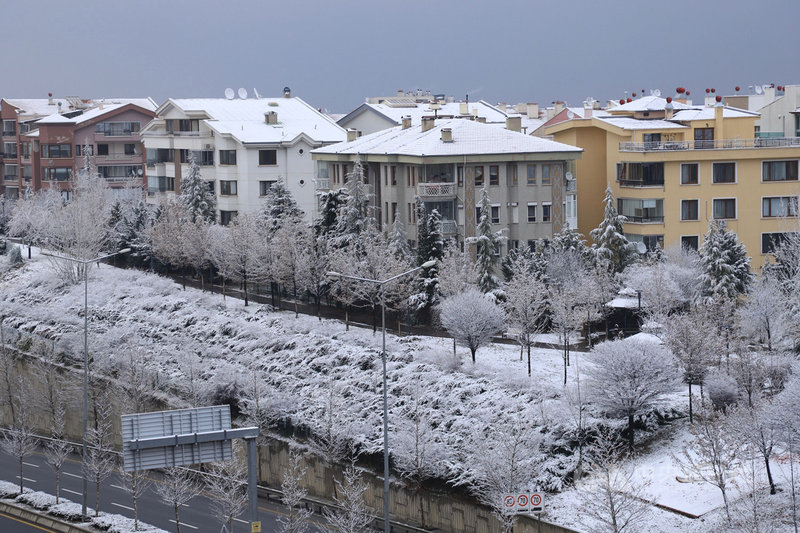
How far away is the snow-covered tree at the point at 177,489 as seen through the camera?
45.4 meters

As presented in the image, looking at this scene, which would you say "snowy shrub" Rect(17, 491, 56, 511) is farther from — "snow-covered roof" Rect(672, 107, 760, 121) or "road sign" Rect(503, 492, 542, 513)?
"snow-covered roof" Rect(672, 107, 760, 121)

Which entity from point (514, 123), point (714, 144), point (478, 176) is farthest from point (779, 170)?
point (478, 176)

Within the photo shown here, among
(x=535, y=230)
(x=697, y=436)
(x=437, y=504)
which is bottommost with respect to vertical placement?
(x=437, y=504)

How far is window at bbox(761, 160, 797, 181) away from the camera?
242 feet

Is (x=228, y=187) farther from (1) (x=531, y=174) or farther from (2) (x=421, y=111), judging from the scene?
(1) (x=531, y=174)

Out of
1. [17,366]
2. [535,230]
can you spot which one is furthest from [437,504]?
[17,366]

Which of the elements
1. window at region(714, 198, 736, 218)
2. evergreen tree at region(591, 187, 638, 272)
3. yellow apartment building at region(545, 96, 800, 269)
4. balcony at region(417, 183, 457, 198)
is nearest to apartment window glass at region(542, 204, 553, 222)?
evergreen tree at region(591, 187, 638, 272)

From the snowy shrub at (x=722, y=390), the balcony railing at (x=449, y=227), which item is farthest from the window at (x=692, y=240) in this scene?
the snowy shrub at (x=722, y=390)

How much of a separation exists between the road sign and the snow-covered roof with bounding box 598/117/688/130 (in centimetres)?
4070

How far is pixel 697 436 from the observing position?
134ft

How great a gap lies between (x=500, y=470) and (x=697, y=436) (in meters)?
7.28

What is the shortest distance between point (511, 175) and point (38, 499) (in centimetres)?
3527

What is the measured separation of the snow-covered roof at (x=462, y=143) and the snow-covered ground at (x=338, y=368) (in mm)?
13088

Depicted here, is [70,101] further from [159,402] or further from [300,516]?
[300,516]
